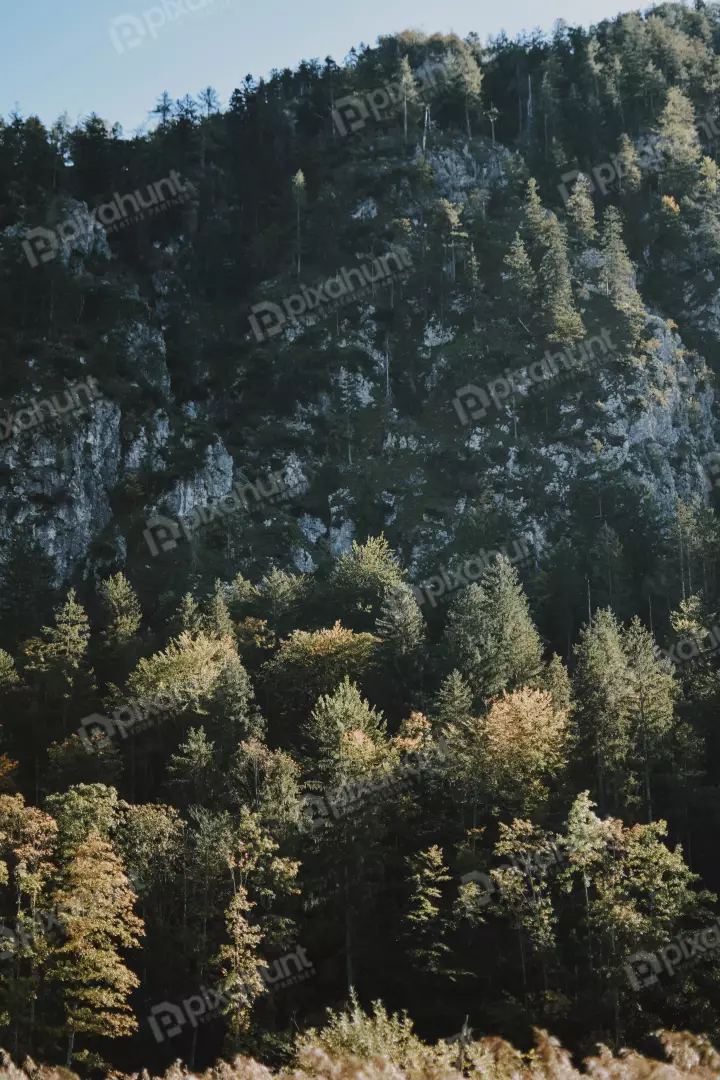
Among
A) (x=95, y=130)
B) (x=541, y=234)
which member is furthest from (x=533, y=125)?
(x=95, y=130)

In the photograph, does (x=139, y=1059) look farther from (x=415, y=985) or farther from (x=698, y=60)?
(x=698, y=60)

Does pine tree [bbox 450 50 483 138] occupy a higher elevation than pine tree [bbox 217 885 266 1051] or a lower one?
higher

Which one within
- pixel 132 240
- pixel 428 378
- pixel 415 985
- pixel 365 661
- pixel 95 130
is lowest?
pixel 415 985
